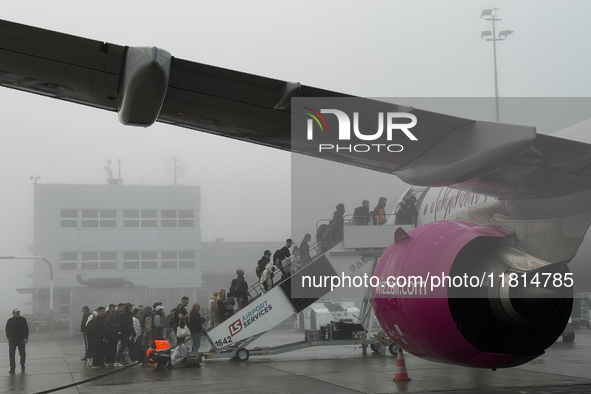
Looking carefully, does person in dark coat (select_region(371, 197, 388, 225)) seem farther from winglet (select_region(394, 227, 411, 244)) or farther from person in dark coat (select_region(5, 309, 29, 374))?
person in dark coat (select_region(5, 309, 29, 374))

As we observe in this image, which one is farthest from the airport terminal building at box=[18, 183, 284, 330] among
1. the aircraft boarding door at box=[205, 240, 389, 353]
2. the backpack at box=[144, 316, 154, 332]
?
the aircraft boarding door at box=[205, 240, 389, 353]

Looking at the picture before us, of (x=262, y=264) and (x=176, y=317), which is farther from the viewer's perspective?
(x=262, y=264)

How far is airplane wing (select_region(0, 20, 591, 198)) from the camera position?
4.30 metres

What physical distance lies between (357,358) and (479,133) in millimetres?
12557

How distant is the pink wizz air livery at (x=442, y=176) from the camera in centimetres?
448

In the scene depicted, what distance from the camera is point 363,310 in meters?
17.8

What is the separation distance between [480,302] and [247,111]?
3470 millimetres

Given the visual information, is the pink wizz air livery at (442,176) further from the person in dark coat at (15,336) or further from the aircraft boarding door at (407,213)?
the person in dark coat at (15,336)

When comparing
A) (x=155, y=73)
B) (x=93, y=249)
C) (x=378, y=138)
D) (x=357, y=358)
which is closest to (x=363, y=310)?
(x=357, y=358)

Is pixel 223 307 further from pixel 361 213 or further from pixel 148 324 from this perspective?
pixel 361 213

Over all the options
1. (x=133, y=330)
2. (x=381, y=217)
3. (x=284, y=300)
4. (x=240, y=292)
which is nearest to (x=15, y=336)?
(x=133, y=330)

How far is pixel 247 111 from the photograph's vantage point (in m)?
5.66

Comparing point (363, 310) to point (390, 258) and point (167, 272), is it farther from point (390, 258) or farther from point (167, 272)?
point (167, 272)

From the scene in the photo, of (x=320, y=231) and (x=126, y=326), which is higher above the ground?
(x=320, y=231)
